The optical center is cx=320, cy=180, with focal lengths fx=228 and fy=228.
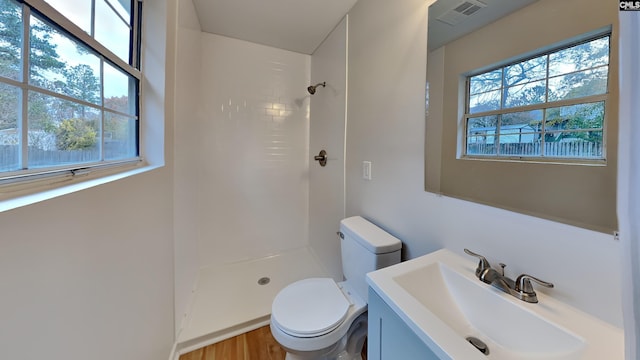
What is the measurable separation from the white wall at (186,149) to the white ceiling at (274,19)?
15cm

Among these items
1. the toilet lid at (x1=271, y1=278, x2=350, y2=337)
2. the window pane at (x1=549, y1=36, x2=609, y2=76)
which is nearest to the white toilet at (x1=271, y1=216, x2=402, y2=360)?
the toilet lid at (x1=271, y1=278, x2=350, y2=337)

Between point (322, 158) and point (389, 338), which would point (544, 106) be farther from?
point (322, 158)

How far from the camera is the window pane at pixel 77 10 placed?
0.62m

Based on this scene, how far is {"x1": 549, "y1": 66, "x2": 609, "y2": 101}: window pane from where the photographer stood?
0.59 m

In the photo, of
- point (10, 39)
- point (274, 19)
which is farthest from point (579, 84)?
point (274, 19)

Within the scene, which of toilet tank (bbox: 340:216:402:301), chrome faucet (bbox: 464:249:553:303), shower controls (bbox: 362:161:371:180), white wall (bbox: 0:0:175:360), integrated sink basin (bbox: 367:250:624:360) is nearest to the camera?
white wall (bbox: 0:0:175:360)

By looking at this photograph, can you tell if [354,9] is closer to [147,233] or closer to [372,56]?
[372,56]

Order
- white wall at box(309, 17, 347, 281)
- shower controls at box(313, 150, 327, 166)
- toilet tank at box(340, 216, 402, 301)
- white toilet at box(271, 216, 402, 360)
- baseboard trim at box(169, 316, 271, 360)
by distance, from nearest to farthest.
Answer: white toilet at box(271, 216, 402, 360)
toilet tank at box(340, 216, 402, 301)
baseboard trim at box(169, 316, 271, 360)
white wall at box(309, 17, 347, 281)
shower controls at box(313, 150, 327, 166)

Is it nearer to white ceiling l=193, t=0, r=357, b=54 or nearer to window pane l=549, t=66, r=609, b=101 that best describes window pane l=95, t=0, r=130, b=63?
white ceiling l=193, t=0, r=357, b=54

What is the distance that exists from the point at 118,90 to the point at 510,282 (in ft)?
5.41

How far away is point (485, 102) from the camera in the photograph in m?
0.90

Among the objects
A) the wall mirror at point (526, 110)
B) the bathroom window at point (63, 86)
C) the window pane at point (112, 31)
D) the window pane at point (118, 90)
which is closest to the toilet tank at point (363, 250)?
the wall mirror at point (526, 110)

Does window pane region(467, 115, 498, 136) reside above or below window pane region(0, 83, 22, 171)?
above

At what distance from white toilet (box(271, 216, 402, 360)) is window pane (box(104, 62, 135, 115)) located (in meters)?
1.17
